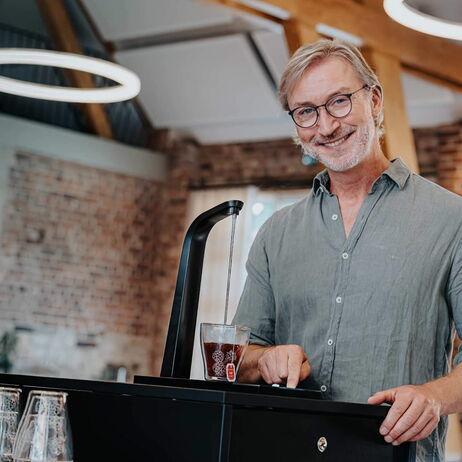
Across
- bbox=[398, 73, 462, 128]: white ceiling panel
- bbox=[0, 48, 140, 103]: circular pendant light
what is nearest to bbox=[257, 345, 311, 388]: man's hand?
bbox=[0, 48, 140, 103]: circular pendant light

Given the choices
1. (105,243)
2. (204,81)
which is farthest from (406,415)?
(105,243)

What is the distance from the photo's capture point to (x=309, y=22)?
649cm

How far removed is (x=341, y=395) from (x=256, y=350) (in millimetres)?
194

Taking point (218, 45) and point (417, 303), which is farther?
point (218, 45)

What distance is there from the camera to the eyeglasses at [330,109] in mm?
2119

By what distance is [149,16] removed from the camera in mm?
8961

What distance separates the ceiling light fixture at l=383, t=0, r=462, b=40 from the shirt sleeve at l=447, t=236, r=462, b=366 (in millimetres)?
3046

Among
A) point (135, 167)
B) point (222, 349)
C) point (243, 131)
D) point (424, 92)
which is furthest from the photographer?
point (135, 167)

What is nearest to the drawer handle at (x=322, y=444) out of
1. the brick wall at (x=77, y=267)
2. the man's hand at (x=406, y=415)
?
the man's hand at (x=406, y=415)

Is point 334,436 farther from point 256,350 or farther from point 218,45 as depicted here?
point 218,45

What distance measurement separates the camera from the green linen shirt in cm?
203

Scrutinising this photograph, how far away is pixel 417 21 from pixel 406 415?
3629 millimetres

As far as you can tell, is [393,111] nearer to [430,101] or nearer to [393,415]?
[430,101]

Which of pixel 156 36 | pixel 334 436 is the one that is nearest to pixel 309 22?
pixel 156 36
